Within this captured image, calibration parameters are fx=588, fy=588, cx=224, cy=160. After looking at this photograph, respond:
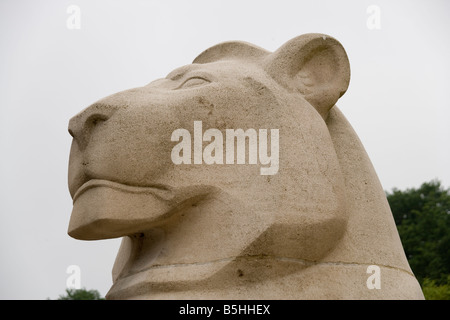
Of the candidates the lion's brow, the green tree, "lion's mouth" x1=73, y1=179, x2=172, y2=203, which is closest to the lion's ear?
the lion's brow

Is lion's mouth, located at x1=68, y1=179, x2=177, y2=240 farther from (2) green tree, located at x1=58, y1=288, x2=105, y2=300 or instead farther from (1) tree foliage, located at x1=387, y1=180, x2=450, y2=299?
(2) green tree, located at x1=58, y1=288, x2=105, y2=300

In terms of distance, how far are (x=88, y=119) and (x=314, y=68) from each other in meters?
1.50

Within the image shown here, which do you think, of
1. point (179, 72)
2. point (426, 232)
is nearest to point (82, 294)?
point (426, 232)

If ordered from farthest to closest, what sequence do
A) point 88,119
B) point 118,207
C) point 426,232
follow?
point 426,232
point 88,119
point 118,207

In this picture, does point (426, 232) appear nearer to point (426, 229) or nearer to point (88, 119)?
point (426, 229)

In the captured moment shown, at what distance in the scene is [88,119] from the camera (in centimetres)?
348

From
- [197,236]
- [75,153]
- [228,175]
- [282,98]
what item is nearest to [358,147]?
[282,98]

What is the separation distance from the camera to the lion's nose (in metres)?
3.46

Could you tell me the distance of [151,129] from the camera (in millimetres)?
3414

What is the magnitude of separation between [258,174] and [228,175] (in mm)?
183

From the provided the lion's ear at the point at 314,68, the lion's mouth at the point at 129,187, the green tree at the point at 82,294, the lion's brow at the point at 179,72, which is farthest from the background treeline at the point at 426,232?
the lion's mouth at the point at 129,187

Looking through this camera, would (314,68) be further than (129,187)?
Yes
